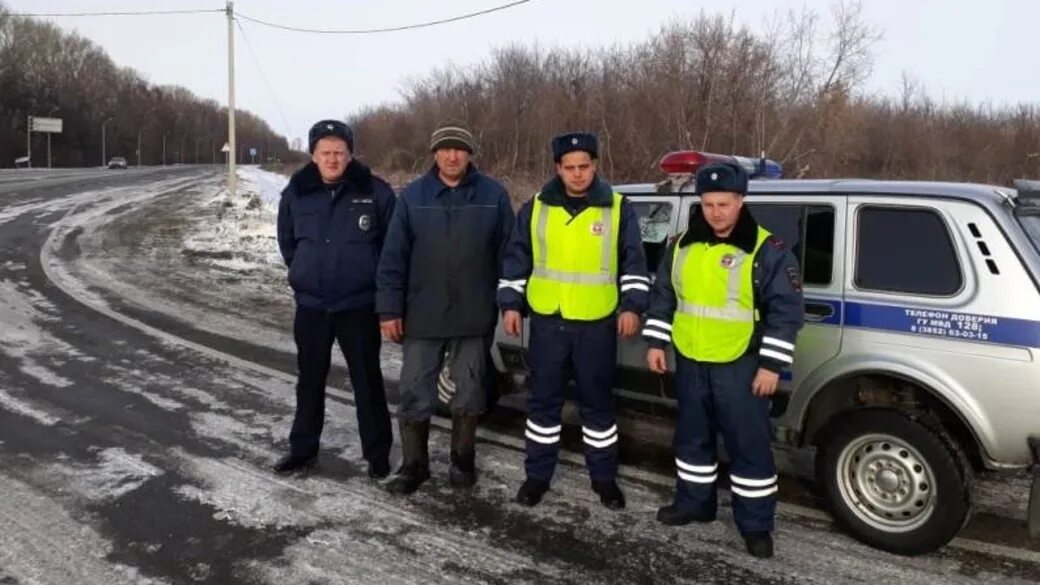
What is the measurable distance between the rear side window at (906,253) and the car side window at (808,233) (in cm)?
15

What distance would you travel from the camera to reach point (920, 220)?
12.2ft

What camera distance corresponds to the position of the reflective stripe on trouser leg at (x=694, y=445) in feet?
12.6

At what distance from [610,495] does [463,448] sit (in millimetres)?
871

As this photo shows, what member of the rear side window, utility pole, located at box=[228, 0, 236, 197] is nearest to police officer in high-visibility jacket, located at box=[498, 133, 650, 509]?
the rear side window

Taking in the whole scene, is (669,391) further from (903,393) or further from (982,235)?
(982,235)

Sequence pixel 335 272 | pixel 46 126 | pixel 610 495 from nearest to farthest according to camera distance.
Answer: pixel 610 495
pixel 335 272
pixel 46 126

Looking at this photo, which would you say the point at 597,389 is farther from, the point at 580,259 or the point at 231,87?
the point at 231,87

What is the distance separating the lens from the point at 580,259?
405 centimetres

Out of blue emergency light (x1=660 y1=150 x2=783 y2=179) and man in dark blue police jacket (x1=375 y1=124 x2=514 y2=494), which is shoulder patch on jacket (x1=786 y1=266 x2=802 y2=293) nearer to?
blue emergency light (x1=660 y1=150 x2=783 y2=179)

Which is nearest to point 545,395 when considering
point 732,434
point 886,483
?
point 732,434

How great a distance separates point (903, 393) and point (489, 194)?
2.29 meters

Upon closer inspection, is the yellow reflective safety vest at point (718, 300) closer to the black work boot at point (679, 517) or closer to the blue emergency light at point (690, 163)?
the black work boot at point (679, 517)

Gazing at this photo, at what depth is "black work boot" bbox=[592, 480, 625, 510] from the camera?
414 cm

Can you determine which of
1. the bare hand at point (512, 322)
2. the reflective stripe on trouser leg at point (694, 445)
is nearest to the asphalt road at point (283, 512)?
the reflective stripe on trouser leg at point (694, 445)
